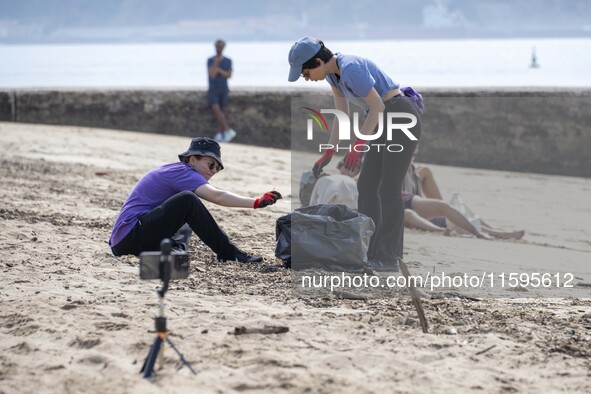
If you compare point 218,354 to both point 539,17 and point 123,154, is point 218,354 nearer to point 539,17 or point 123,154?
point 123,154

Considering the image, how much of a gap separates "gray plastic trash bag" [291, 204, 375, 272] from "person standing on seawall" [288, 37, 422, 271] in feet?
0.58

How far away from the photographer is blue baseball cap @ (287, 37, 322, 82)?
6008mm

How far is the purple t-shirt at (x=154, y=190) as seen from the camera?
6.19m

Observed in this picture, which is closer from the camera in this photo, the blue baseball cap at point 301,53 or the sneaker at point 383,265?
the blue baseball cap at point 301,53

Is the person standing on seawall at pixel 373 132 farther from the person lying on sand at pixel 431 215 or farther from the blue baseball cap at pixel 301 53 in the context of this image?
the person lying on sand at pixel 431 215

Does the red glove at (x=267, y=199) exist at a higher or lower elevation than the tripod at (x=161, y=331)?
higher

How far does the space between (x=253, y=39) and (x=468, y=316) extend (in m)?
147

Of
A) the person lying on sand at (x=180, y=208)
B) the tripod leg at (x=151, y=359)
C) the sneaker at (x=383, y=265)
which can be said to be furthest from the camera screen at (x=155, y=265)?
Result: the sneaker at (x=383, y=265)

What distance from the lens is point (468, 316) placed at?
5250 mm

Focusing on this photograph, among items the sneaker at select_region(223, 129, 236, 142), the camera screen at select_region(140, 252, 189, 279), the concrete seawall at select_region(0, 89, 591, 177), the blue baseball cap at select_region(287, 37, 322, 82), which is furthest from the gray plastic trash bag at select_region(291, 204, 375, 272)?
the sneaker at select_region(223, 129, 236, 142)

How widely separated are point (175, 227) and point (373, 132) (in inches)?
49.4

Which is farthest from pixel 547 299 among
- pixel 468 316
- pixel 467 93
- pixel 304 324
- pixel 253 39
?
pixel 253 39

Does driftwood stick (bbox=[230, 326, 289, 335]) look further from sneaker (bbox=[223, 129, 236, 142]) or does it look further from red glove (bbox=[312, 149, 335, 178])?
sneaker (bbox=[223, 129, 236, 142])

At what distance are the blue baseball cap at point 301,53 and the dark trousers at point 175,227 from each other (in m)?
0.90
